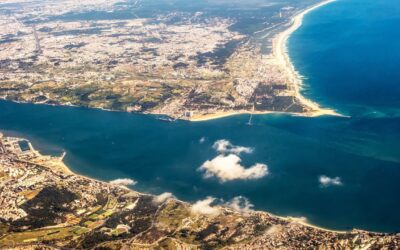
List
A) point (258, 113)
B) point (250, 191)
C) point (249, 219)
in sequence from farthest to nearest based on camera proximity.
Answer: point (258, 113), point (250, 191), point (249, 219)

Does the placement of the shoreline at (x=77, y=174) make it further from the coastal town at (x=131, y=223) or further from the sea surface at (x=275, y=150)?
the sea surface at (x=275, y=150)

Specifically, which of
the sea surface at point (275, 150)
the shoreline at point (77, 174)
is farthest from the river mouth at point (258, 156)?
the shoreline at point (77, 174)

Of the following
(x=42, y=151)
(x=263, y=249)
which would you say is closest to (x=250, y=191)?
(x=263, y=249)

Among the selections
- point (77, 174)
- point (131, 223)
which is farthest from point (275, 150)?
point (77, 174)

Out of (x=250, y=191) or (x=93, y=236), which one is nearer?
(x=93, y=236)

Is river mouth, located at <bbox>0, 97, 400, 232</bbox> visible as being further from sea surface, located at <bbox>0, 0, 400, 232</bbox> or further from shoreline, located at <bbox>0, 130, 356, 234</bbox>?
shoreline, located at <bbox>0, 130, 356, 234</bbox>

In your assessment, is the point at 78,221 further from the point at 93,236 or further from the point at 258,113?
the point at 258,113
